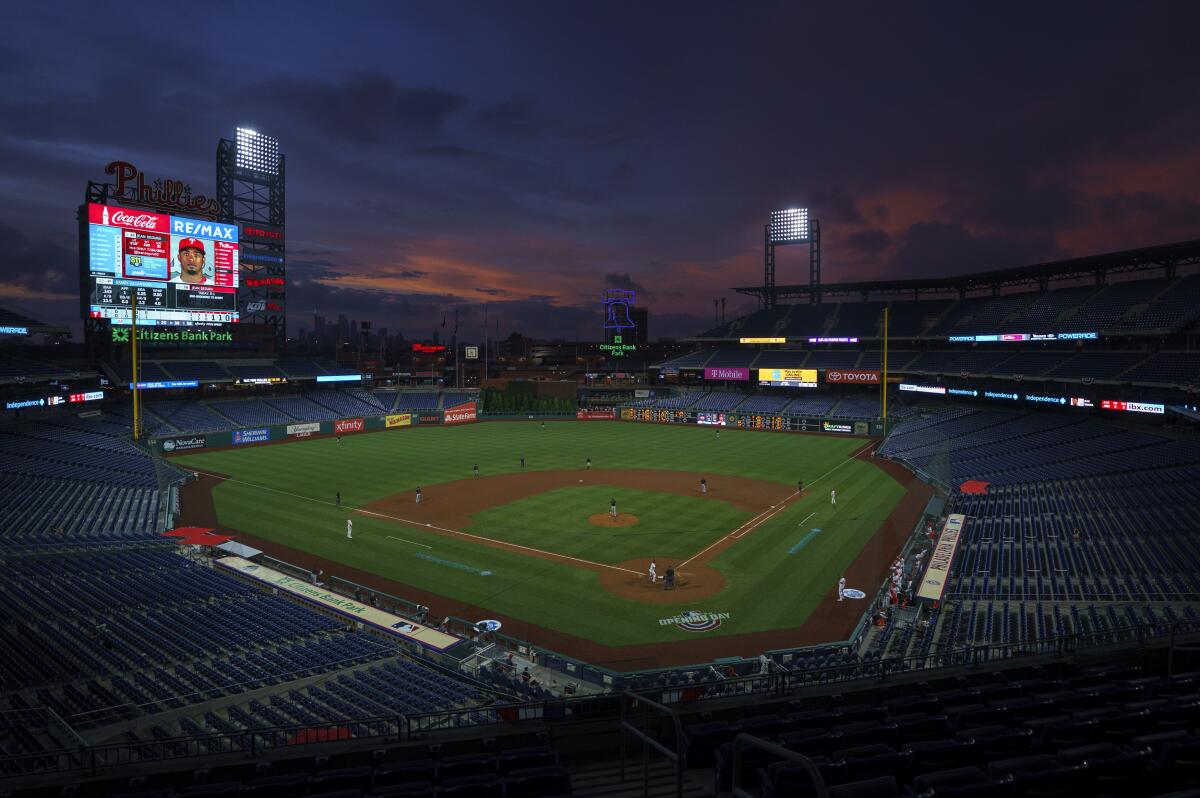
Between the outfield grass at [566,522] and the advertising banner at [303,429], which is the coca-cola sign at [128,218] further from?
the advertising banner at [303,429]

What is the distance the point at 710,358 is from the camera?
88688mm

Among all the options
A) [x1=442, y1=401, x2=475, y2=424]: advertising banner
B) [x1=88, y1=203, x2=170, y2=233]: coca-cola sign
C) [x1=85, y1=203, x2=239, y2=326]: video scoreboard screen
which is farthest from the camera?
[x1=442, y1=401, x2=475, y2=424]: advertising banner

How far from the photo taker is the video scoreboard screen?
50.2m

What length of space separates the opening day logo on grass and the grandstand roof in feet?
158

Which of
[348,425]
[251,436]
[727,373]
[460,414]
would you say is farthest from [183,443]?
[727,373]

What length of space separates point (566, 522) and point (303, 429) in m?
40.9

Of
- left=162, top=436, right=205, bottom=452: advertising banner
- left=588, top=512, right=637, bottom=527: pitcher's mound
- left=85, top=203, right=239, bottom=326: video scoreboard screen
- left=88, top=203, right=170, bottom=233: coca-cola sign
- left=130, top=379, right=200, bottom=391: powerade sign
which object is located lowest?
left=588, top=512, right=637, bottom=527: pitcher's mound

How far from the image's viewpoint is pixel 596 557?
2883 cm

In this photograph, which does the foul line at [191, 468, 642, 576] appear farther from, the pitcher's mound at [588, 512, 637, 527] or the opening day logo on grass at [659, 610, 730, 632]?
the pitcher's mound at [588, 512, 637, 527]

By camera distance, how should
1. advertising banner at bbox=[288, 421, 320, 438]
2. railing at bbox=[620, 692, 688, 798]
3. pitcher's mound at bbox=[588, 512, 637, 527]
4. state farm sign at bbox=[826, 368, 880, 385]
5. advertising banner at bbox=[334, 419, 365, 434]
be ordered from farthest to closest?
state farm sign at bbox=[826, 368, 880, 385] < advertising banner at bbox=[334, 419, 365, 434] < advertising banner at bbox=[288, 421, 320, 438] < pitcher's mound at bbox=[588, 512, 637, 527] < railing at bbox=[620, 692, 688, 798]

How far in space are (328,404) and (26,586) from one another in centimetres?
5390

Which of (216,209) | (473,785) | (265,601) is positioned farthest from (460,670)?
(216,209)

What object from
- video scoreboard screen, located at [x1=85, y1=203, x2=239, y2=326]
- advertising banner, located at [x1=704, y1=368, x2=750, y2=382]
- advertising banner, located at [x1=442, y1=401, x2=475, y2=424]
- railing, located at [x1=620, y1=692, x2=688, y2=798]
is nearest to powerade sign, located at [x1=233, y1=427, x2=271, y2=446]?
video scoreboard screen, located at [x1=85, y1=203, x2=239, y2=326]

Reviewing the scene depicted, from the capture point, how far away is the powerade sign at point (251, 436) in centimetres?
5909
